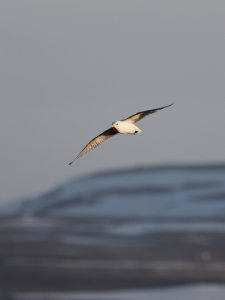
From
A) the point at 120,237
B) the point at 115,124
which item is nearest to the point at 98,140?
the point at 115,124

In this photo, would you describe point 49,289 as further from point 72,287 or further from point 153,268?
point 153,268

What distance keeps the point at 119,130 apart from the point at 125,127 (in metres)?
0.27

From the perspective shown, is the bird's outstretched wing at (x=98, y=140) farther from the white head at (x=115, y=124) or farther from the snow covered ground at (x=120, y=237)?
the snow covered ground at (x=120, y=237)

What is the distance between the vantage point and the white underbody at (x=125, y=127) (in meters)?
47.4

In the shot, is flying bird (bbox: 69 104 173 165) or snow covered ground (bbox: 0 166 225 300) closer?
flying bird (bbox: 69 104 173 165)

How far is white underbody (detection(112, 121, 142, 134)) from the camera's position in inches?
1868

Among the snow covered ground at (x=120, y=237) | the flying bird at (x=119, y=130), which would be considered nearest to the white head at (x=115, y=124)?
the flying bird at (x=119, y=130)

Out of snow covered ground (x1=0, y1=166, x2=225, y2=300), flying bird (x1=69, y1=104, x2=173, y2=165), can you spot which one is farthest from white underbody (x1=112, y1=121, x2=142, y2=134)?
snow covered ground (x1=0, y1=166, x2=225, y2=300)

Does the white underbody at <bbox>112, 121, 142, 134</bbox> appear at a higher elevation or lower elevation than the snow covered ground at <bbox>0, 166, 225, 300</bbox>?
lower

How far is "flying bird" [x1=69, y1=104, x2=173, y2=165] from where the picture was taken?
4753 cm

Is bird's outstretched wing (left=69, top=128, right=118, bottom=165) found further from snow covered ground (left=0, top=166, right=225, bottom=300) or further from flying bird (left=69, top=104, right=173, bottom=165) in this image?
snow covered ground (left=0, top=166, right=225, bottom=300)

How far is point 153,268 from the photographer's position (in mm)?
91000

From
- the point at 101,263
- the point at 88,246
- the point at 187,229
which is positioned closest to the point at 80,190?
the point at 187,229

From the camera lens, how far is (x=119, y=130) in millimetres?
48031
